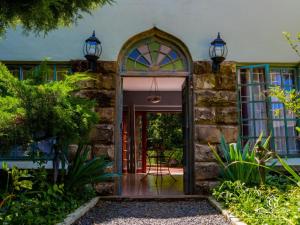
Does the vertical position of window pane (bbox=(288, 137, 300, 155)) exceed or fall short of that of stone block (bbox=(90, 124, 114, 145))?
it falls short

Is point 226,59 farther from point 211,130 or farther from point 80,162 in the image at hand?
point 80,162

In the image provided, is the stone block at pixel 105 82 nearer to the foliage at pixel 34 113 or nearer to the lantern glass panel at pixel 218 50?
the foliage at pixel 34 113

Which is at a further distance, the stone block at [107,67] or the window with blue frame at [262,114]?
the window with blue frame at [262,114]

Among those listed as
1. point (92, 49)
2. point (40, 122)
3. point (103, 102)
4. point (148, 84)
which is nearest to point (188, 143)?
point (103, 102)

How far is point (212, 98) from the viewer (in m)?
5.43

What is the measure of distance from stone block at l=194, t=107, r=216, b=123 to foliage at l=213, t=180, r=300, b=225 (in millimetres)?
1174

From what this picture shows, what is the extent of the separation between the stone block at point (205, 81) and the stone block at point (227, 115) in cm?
40

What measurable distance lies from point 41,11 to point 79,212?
7.20 ft

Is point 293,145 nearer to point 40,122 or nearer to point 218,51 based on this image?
point 218,51

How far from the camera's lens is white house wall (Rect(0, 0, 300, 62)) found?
5.52 m

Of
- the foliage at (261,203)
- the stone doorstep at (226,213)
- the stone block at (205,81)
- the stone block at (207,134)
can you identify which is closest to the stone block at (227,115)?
the stone block at (207,134)

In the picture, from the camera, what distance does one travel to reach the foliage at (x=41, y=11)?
3059mm

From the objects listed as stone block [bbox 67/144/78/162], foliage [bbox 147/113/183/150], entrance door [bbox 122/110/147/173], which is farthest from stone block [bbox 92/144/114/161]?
foliage [bbox 147/113/183/150]

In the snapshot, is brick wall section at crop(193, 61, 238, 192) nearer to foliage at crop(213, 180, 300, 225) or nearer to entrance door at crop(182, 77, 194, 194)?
entrance door at crop(182, 77, 194, 194)
